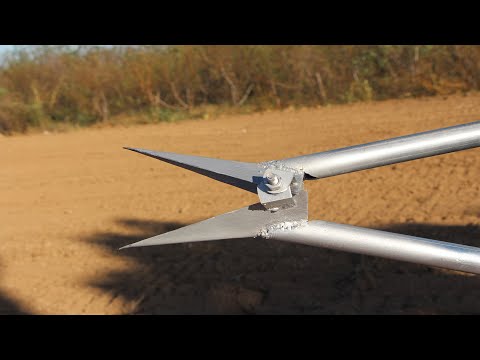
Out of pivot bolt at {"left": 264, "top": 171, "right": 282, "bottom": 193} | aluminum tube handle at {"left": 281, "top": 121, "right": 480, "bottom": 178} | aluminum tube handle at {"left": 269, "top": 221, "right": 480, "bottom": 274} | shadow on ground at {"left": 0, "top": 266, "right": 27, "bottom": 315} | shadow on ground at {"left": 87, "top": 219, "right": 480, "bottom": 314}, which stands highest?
aluminum tube handle at {"left": 281, "top": 121, "right": 480, "bottom": 178}

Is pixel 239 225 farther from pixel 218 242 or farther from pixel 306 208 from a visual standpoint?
pixel 218 242

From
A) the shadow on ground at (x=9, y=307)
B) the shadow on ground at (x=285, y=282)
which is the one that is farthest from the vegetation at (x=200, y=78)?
the shadow on ground at (x=9, y=307)

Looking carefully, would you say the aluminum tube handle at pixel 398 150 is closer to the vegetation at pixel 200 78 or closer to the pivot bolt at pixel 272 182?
the pivot bolt at pixel 272 182

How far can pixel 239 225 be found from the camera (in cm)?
144

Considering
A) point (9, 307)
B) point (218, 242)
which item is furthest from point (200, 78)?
point (9, 307)

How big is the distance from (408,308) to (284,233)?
305cm

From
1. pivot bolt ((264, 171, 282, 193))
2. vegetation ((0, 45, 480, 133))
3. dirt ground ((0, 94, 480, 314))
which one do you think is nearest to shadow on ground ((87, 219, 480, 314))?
dirt ground ((0, 94, 480, 314))

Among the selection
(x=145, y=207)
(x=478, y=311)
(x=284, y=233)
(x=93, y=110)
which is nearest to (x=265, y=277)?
(x=478, y=311)

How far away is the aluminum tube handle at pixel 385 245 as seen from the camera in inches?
51.5

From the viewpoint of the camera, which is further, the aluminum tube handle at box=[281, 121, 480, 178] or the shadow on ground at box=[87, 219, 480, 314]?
the shadow on ground at box=[87, 219, 480, 314]

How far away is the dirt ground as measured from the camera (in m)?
4.54

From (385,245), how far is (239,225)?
34cm

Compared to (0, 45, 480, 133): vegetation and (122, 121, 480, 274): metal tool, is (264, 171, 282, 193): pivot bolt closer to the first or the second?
(122, 121, 480, 274): metal tool

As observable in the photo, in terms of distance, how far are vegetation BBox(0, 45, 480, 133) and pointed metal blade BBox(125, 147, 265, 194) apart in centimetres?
1207
